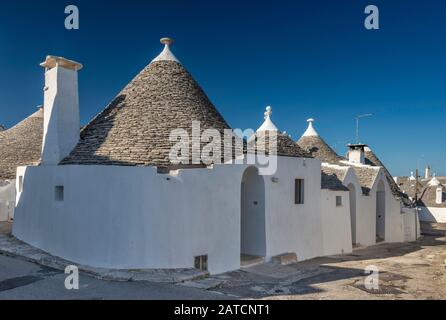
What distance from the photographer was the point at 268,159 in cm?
1289

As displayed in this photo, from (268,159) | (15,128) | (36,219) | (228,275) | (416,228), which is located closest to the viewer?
(228,275)

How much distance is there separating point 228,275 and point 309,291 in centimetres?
231

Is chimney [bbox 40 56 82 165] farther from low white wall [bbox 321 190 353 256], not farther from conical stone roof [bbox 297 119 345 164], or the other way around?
conical stone roof [bbox 297 119 345 164]

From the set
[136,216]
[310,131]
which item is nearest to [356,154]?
[310,131]

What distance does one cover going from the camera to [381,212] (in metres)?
22.8

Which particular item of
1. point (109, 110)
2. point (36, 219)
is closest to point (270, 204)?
point (109, 110)

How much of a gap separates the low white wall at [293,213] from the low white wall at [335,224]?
626 mm

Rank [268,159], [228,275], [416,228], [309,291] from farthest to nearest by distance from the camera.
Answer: [416,228] < [268,159] < [228,275] < [309,291]

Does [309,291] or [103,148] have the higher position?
[103,148]

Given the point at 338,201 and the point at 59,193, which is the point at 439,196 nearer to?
the point at 338,201

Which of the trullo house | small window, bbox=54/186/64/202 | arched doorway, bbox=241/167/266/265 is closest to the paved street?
arched doorway, bbox=241/167/266/265

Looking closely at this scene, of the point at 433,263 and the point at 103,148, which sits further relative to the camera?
the point at 433,263

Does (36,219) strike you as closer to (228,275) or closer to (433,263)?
(228,275)

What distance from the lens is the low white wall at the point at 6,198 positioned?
59.7ft
